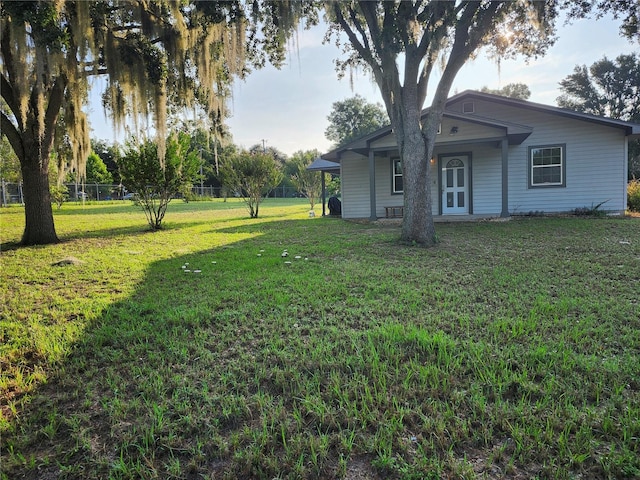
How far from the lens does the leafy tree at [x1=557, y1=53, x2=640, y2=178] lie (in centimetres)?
3102

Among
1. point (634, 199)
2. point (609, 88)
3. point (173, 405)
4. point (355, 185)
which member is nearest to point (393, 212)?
point (355, 185)

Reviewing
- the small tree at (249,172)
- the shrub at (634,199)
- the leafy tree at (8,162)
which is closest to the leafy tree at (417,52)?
the small tree at (249,172)

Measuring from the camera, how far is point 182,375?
248 centimetres

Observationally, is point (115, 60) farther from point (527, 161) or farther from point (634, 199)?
point (634, 199)

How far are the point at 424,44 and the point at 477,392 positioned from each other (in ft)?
22.8

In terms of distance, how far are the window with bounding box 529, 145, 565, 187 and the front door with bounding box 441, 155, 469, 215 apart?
82.0 inches

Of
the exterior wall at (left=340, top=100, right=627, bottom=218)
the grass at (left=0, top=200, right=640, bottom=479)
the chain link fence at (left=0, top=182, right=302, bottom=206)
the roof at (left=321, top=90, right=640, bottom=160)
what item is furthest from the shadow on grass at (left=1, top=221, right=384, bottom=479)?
the chain link fence at (left=0, top=182, right=302, bottom=206)

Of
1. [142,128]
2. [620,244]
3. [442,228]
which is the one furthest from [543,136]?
[142,128]

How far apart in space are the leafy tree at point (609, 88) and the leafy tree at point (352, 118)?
2367 cm

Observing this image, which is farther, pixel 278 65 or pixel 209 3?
pixel 278 65

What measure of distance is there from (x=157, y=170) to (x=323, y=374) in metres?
8.93

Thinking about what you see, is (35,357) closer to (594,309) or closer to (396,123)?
(594,309)

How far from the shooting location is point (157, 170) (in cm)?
980

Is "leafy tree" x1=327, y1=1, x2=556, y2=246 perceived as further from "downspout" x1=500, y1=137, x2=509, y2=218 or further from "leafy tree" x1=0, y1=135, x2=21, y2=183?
"leafy tree" x1=0, y1=135, x2=21, y2=183
